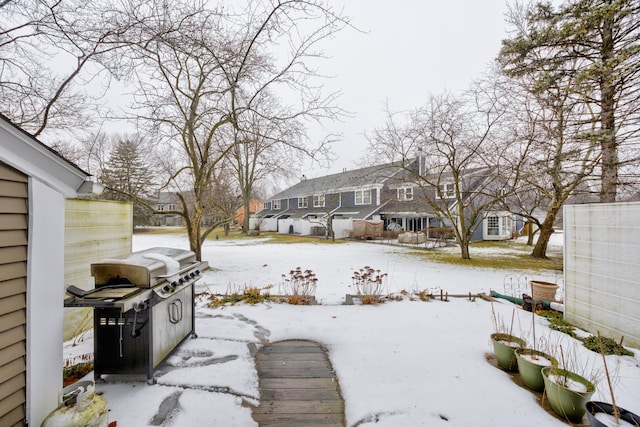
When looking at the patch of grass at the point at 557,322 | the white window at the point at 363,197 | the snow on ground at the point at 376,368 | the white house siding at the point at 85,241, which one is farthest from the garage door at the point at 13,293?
the white window at the point at 363,197

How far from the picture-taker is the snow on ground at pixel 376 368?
8.34ft

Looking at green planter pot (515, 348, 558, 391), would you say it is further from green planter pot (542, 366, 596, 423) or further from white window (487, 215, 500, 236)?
white window (487, 215, 500, 236)

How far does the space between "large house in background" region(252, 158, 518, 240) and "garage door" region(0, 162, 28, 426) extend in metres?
16.7

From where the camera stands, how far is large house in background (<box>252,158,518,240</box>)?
20.7m

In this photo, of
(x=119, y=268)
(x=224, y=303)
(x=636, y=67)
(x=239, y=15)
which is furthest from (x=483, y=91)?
(x=119, y=268)

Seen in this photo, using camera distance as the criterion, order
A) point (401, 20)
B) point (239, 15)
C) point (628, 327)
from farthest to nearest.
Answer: point (401, 20)
point (239, 15)
point (628, 327)

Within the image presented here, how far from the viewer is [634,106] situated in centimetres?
777

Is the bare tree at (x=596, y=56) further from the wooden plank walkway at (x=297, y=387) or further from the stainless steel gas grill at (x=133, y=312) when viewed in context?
the stainless steel gas grill at (x=133, y=312)

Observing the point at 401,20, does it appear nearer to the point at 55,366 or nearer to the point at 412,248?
the point at 55,366

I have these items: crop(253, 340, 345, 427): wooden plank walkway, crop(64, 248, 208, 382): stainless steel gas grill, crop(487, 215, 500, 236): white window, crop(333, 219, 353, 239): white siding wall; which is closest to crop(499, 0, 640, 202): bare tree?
crop(253, 340, 345, 427): wooden plank walkway

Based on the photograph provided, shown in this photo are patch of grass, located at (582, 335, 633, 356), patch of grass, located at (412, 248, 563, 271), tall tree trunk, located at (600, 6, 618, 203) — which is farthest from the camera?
patch of grass, located at (412, 248, 563, 271)

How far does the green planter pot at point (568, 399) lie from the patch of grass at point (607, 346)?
1.85m

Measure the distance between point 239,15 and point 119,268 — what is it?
4.18 meters

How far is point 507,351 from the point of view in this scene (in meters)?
3.23
